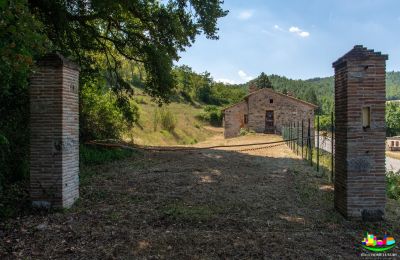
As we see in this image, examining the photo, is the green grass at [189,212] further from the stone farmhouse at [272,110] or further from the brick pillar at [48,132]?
the stone farmhouse at [272,110]

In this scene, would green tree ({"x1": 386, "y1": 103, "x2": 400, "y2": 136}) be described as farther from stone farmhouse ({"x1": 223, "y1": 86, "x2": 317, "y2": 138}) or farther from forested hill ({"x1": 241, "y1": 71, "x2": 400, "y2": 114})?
forested hill ({"x1": 241, "y1": 71, "x2": 400, "y2": 114})

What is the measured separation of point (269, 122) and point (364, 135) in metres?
27.7

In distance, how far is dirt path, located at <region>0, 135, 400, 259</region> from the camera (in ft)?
13.3

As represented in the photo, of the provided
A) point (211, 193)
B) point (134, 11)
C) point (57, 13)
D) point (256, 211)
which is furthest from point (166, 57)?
point (256, 211)

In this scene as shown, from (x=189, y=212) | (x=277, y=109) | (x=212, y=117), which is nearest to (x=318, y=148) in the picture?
(x=189, y=212)

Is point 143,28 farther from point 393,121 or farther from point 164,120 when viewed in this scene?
point 393,121

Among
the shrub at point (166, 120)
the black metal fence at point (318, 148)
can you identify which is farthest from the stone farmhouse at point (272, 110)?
the black metal fence at point (318, 148)

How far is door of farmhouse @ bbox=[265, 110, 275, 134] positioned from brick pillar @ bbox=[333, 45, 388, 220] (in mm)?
27647

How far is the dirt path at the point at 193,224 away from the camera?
4039 millimetres

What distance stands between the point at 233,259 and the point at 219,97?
70294mm

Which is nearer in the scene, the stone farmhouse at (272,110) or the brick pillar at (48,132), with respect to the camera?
the brick pillar at (48,132)

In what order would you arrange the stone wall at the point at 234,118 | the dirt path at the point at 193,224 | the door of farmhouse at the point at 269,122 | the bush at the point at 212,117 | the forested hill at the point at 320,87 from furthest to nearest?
the forested hill at the point at 320,87, the bush at the point at 212,117, the stone wall at the point at 234,118, the door of farmhouse at the point at 269,122, the dirt path at the point at 193,224

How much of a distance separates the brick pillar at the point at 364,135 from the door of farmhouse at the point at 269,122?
27647 millimetres

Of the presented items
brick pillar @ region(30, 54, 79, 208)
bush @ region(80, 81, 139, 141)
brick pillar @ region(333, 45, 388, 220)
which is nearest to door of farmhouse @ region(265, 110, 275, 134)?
bush @ region(80, 81, 139, 141)
